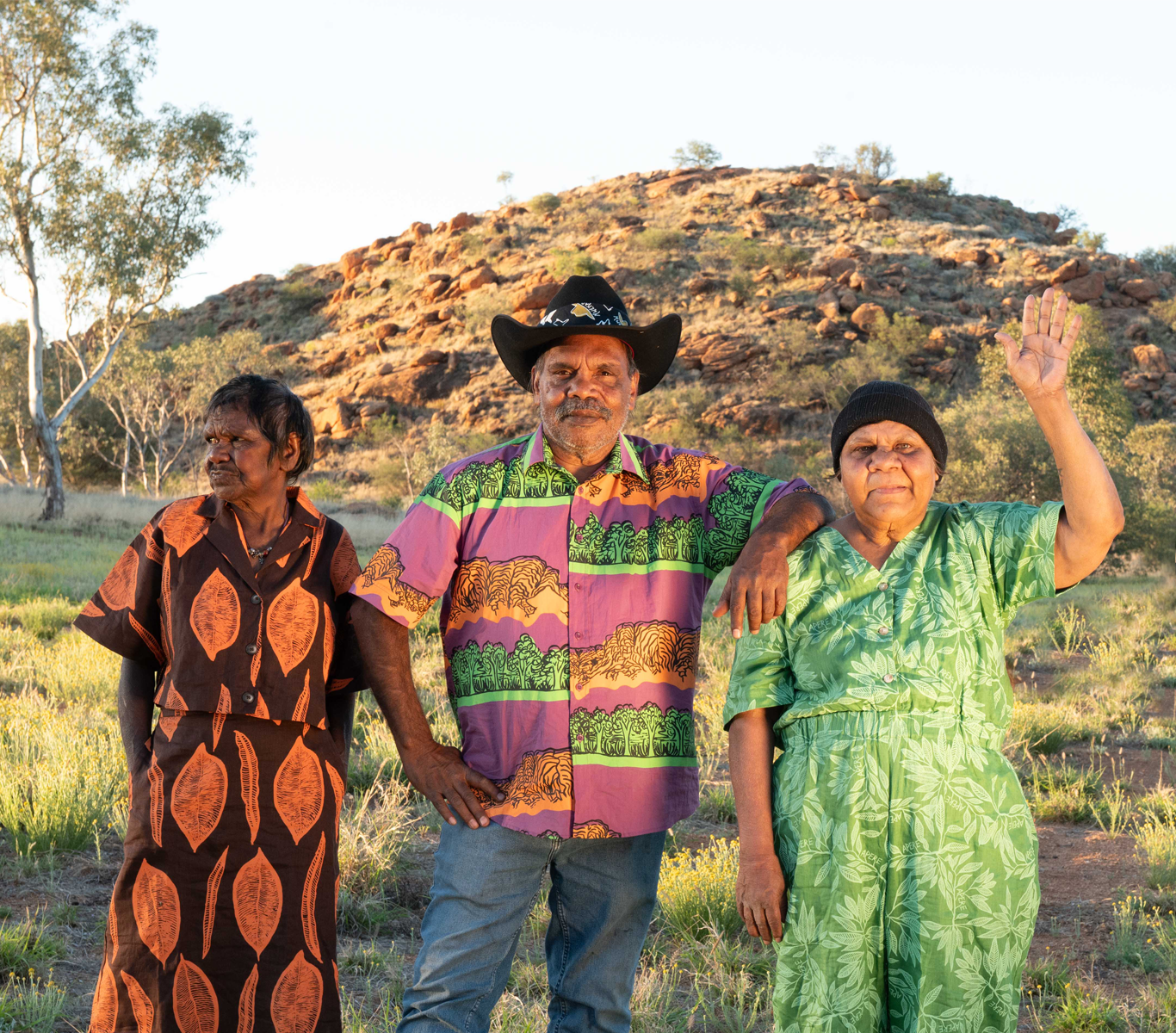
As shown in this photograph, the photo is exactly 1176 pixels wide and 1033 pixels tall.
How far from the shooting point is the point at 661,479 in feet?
8.54

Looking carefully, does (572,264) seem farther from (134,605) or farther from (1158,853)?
(134,605)

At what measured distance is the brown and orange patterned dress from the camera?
8.15ft

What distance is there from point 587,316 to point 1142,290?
44.9 m

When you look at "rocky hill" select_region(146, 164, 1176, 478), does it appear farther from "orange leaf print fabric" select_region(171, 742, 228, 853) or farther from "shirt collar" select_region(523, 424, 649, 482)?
"orange leaf print fabric" select_region(171, 742, 228, 853)

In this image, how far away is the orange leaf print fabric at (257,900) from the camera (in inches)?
99.3

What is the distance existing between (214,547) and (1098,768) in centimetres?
560

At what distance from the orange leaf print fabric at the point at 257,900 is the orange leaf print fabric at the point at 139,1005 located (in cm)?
26

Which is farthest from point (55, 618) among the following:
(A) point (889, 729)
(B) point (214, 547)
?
(A) point (889, 729)

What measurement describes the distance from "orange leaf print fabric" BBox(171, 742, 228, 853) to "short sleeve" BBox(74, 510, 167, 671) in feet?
1.22

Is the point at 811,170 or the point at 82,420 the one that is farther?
the point at 811,170

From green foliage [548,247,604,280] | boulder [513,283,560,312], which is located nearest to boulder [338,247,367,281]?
green foliage [548,247,604,280]

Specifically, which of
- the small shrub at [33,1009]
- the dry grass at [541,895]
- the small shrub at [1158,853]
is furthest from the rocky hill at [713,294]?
the small shrub at [33,1009]

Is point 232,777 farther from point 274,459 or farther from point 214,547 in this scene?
point 274,459

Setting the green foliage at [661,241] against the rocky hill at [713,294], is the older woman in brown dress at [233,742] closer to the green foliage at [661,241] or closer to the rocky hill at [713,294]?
the rocky hill at [713,294]
